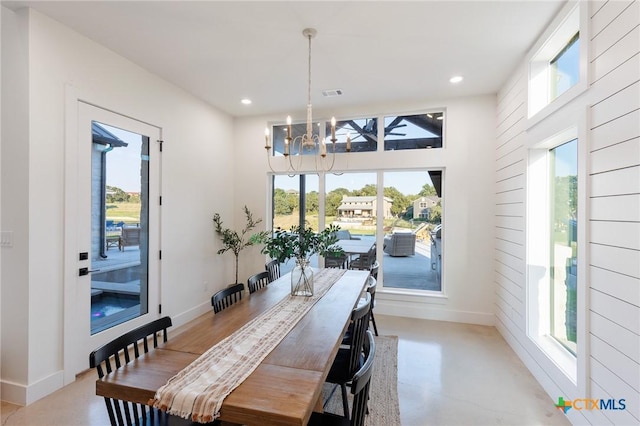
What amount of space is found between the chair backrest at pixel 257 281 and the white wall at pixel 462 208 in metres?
2.08

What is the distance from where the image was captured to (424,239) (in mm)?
4473

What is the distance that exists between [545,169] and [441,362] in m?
2.17

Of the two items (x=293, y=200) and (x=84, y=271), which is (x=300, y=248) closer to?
(x=84, y=271)

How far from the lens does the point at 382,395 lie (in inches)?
95.4

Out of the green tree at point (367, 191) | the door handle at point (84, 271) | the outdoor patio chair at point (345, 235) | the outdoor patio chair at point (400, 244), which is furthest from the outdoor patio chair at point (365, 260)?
the door handle at point (84, 271)

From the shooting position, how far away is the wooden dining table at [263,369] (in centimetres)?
108

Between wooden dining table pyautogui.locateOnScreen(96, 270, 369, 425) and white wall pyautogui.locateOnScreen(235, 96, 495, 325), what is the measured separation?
101 inches

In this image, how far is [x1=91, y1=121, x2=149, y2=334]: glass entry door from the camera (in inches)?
114

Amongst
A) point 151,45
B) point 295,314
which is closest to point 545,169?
point 295,314

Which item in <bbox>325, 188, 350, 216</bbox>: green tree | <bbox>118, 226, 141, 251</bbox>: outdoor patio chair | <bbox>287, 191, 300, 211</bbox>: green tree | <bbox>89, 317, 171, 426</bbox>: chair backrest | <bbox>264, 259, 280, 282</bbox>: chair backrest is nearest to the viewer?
<bbox>89, 317, 171, 426</bbox>: chair backrest

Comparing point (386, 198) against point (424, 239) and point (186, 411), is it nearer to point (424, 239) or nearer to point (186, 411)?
point (424, 239)

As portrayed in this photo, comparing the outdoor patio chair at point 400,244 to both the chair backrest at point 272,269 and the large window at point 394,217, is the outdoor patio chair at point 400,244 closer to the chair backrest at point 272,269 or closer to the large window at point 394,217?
the large window at point 394,217

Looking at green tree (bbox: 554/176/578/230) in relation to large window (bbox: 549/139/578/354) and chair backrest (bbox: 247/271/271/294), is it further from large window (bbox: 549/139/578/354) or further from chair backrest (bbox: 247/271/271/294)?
chair backrest (bbox: 247/271/271/294)

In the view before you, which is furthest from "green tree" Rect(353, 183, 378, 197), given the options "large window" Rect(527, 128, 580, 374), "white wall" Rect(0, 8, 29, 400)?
"white wall" Rect(0, 8, 29, 400)
